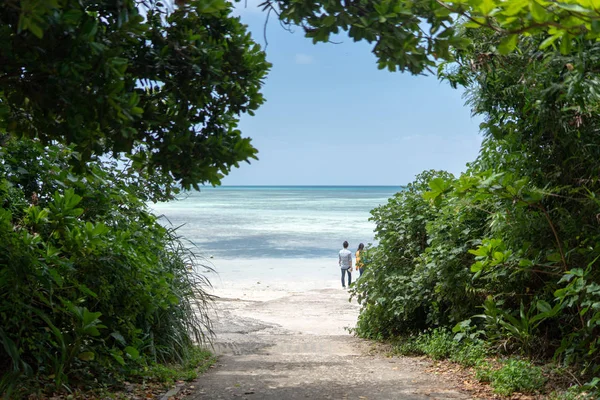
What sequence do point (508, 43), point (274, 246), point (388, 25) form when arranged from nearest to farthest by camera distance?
point (508, 43), point (388, 25), point (274, 246)

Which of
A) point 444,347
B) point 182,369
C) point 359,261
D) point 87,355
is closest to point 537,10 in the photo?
point 87,355

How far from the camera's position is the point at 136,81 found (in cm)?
455

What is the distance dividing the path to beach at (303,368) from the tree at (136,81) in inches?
108

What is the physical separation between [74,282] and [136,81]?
2143 mm

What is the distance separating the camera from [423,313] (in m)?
9.57

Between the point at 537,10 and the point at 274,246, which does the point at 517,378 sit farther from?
the point at 274,246

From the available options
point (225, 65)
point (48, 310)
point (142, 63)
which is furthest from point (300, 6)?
point (48, 310)

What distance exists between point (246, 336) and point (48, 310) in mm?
6376

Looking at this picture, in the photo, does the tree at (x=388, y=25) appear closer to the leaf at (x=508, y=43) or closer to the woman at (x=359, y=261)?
the leaf at (x=508, y=43)

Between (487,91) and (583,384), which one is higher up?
(487,91)

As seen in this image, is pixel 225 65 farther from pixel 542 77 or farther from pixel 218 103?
pixel 542 77

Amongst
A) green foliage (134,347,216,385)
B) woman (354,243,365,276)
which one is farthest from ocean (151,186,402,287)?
green foliage (134,347,216,385)

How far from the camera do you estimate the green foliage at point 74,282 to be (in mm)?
5301

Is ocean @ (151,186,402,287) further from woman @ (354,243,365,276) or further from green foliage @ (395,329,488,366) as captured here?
green foliage @ (395,329,488,366)
